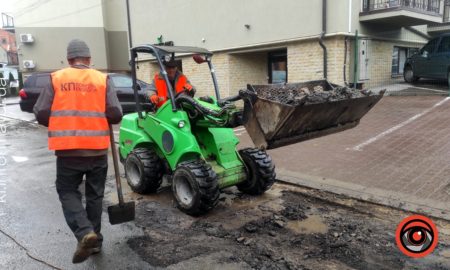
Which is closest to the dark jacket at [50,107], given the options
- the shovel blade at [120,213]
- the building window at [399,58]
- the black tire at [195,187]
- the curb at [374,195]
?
the shovel blade at [120,213]

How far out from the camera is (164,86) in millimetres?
5414

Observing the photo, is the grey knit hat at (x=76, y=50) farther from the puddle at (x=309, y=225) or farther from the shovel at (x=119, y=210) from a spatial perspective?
the puddle at (x=309, y=225)

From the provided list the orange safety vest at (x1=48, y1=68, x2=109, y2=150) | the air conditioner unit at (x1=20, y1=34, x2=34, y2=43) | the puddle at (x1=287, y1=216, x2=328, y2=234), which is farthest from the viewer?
the air conditioner unit at (x1=20, y1=34, x2=34, y2=43)

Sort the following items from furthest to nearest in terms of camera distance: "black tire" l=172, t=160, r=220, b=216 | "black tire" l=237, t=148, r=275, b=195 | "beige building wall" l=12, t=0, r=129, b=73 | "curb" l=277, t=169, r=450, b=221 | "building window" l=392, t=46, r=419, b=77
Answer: "beige building wall" l=12, t=0, r=129, b=73
"building window" l=392, t=46, r=419, b=77
"black tire" l=237, t=148, r=275, b=195
"curb" l=277, t=169, r=450, b=221
"black tire" l=172, t=160, r=220, b=216

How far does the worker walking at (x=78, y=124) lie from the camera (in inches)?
138

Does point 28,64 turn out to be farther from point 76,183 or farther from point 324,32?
point 76,183

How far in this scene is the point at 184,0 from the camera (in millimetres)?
17328

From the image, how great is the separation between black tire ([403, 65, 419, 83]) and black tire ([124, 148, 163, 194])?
12.2m

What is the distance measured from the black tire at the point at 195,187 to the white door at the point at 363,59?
9.61 m

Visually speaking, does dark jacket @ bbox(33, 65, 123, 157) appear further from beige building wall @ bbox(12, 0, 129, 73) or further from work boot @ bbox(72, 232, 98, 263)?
beige building wall @ bbox(12, 0, 129, 73)

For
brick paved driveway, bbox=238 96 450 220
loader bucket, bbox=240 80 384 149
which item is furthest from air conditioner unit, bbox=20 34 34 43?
loader bucket, bbox=240 80 384 149

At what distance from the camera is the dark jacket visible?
352cm

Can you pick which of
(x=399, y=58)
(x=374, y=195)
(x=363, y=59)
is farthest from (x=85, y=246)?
(x=399, y=58)

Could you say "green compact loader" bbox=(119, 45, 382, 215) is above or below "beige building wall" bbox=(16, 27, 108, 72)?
below
